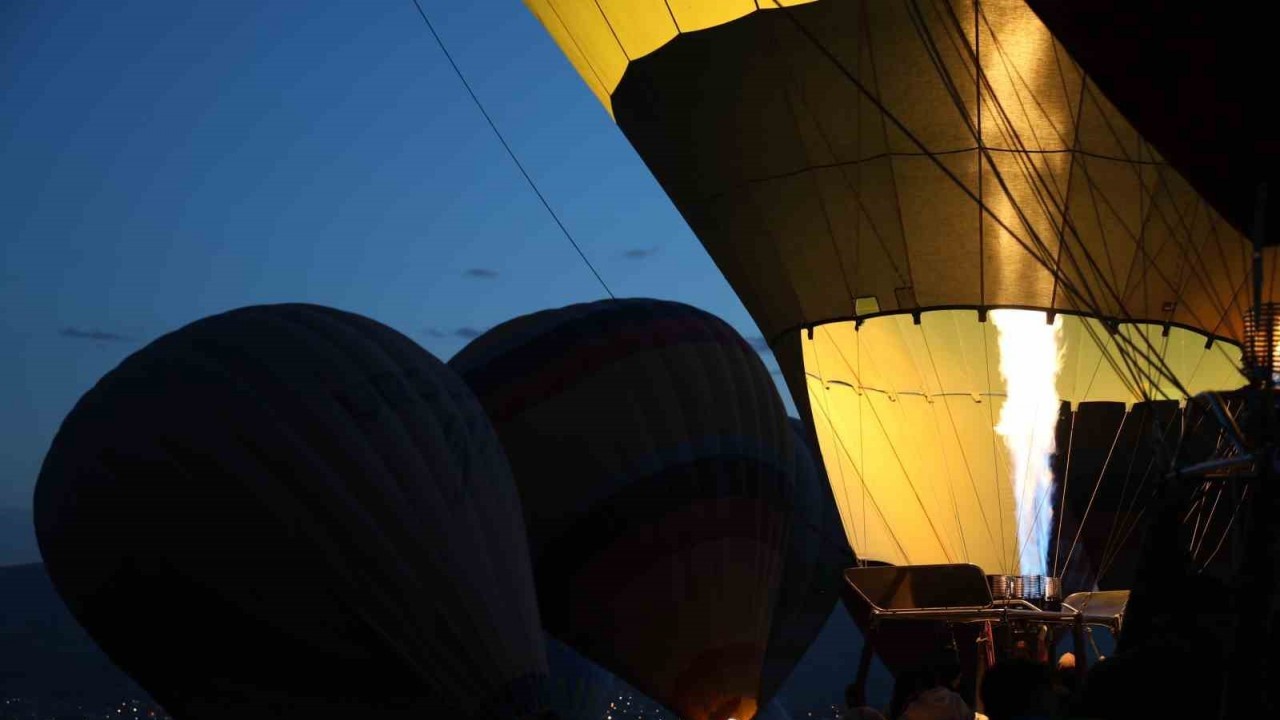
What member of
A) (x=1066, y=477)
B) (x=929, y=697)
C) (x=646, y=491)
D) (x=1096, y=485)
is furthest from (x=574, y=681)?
(x=929, y=697)

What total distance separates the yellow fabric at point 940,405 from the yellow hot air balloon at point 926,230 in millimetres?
19

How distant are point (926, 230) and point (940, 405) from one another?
1.71 meters

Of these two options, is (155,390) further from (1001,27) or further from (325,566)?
(1001,27)

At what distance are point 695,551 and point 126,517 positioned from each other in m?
4.67

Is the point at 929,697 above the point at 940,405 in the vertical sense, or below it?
below

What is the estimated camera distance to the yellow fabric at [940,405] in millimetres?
14492

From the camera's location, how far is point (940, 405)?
14758 millimetres

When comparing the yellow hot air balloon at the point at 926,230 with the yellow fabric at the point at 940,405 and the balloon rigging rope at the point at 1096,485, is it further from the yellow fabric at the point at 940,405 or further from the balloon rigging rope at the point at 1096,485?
the balloon rigging rope at the point at 1096,485

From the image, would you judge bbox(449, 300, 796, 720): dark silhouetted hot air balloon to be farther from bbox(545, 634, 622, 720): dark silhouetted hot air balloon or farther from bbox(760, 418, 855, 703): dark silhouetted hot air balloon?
bbox(760, 418, 855, 703): dark silhouetted hot air balloon

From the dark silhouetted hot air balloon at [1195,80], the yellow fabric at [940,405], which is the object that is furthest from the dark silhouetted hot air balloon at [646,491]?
the dark silhouetted hot air balloon at [1195,80]

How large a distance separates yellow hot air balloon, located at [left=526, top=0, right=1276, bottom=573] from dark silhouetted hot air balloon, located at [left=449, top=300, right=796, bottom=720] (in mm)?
1037

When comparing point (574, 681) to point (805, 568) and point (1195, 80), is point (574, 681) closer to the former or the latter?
point (805, 568)

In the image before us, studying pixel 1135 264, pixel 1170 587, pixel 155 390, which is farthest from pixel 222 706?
pixel 1135 264

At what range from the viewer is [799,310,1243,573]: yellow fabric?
14492 millimetres
